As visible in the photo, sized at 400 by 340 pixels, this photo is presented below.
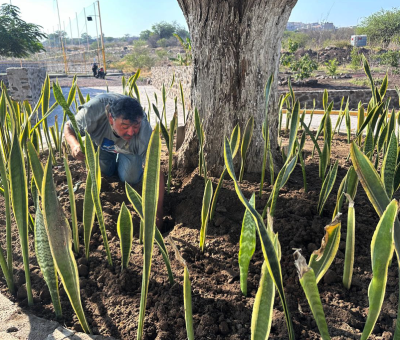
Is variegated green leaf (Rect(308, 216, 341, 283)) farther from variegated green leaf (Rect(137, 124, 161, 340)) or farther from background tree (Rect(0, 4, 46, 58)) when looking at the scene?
background tree (Rect(0, 4, 46, 58))

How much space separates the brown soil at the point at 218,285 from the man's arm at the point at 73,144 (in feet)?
1.08

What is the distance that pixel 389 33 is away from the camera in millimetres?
25781

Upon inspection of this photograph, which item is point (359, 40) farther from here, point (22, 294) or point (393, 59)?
point (22, 294)

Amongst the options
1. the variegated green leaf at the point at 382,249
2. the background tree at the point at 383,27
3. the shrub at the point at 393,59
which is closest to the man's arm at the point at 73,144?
the variegated green leaf at the point at 382,249

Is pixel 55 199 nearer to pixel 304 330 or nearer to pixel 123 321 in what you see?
pixel 123 321

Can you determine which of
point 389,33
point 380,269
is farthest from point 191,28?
point 389,33

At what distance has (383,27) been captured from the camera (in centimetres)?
2650

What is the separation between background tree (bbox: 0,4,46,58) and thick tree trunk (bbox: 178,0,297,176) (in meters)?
16.4

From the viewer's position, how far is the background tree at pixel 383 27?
1005 inches

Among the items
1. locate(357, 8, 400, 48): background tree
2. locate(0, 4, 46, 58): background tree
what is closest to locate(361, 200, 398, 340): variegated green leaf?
locate(0, 4, 46, 58): background tree

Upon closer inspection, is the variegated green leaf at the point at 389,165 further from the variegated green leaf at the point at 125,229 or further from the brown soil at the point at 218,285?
the variegated green leaf at the point at 125,229

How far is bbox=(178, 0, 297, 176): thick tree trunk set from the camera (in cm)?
213

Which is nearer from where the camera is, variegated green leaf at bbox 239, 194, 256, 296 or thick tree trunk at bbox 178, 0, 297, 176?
variegated green leaf at bbox 239, 194, 256, 296

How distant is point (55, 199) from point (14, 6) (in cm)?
1926
